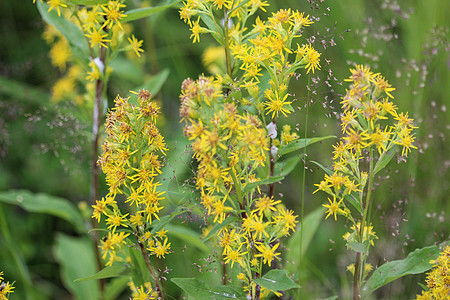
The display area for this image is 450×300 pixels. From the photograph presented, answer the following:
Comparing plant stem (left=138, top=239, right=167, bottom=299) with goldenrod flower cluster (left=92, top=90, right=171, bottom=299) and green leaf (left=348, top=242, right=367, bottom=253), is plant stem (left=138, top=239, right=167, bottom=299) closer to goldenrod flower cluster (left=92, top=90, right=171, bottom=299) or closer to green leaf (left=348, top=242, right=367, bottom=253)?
goldenrod flower cluster (left=92, top=90, right=171, bottom=299)

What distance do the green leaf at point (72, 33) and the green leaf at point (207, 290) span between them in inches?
57.9

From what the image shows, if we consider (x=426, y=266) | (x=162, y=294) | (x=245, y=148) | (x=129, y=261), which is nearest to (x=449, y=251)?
(x=426, y=266)

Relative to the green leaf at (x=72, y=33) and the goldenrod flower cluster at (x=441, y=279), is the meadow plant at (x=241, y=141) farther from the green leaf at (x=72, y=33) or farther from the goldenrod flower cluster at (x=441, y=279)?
the green leaf at (x=72, y=33)

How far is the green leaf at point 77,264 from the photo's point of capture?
286cm

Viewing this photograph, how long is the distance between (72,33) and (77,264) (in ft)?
4.87

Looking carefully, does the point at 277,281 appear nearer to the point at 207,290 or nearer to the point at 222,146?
the point at 207,290

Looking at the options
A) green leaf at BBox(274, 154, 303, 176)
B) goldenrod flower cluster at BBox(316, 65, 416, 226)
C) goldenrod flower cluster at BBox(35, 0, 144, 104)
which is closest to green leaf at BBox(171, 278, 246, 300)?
goldenrod flower cluster at BBox(316, 65, 416, 226)

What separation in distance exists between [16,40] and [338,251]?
3364mm

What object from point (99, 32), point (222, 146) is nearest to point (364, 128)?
point (222, 146)

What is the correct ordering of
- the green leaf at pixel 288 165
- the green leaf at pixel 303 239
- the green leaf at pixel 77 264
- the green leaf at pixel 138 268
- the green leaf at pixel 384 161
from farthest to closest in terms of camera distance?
the green leaf at pixel 77 264 < the green leaf at pixel 303 239 < the green leaf at pixel 288 165 < the green leaf at pixel 138 268 < the green leaf at pixel 384 161

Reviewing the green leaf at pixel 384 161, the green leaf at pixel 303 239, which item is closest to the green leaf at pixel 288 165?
the green leaf at pixel 303 239

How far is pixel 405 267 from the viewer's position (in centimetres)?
170

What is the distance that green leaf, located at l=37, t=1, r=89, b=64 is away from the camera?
2.50 meters

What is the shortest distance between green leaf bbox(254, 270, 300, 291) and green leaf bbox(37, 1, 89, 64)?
1.62 meters
